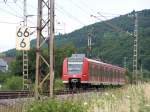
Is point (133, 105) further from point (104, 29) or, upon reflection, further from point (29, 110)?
point (104, 29)

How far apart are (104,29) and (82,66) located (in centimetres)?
4763

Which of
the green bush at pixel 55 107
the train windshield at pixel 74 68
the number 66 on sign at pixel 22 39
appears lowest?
the green bush at pixel 55 107

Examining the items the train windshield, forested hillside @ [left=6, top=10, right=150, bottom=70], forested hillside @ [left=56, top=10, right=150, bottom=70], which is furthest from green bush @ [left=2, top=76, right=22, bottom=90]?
forested hillside @ [left=56, top=10, right=150, bottom=70]

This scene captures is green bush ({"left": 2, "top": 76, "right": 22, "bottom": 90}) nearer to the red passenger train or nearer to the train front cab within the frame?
the red passenger train

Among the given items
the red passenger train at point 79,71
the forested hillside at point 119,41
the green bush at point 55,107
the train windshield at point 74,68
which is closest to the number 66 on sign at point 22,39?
the green bush at point 55,107

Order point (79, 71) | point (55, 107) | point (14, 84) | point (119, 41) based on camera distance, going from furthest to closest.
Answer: point (119, 41) < point (14, 84) < point (79, 71) < point (55, 107)

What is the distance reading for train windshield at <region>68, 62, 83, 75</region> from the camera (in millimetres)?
40969

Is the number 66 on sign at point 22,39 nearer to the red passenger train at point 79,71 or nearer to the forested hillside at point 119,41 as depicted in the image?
the red passenger train at point 79,71

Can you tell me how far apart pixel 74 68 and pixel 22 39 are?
2158 centimetres

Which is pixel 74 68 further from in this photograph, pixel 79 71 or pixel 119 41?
pixel 119 41

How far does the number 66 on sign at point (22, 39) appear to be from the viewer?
64.3 ft

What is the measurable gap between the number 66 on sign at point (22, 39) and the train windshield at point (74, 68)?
68.2 feet

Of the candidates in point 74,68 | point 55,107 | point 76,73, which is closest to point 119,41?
point 74,68

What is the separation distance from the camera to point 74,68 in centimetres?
4119
